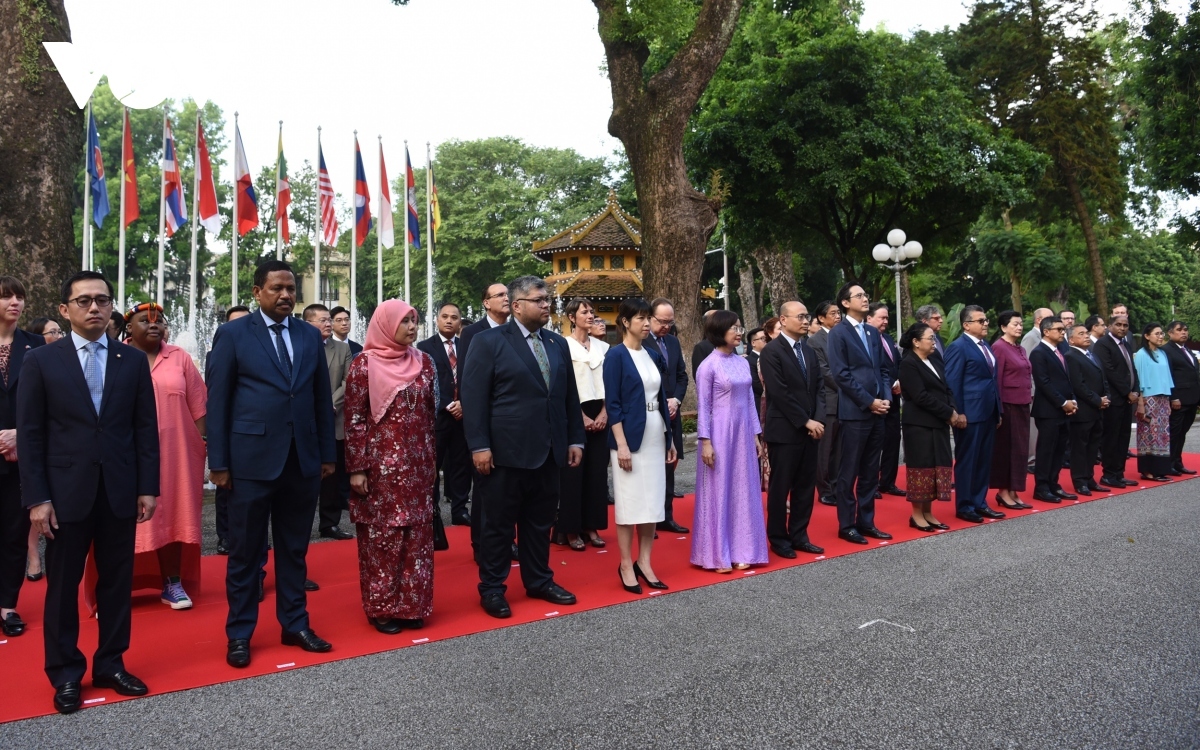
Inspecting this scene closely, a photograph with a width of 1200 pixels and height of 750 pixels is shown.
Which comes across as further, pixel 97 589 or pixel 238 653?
pixel 238 653

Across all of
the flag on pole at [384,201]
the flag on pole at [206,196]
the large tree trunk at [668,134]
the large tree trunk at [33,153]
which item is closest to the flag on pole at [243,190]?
the flag on pole at [206,196]

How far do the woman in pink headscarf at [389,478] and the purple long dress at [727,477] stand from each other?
2093 millimetres

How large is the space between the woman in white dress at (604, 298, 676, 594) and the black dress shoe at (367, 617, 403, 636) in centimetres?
149

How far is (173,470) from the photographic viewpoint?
18.8 ft

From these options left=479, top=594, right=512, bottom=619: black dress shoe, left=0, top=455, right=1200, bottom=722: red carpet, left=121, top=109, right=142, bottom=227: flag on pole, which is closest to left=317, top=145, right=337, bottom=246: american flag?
left=121, top=109, right=142, bottom=227: flag on pole

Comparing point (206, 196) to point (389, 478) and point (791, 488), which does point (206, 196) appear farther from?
point (389, 478)

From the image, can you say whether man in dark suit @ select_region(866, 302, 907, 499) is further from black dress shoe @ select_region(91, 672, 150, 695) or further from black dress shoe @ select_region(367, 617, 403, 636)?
black dress shoe @ select_region(91, 672, 150, 695)

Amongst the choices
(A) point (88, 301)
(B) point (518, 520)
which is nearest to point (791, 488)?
(B) point (518, 520)

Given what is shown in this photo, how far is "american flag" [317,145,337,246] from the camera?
24.0m

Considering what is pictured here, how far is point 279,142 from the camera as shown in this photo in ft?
80.8

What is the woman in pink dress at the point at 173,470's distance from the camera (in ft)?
18.7

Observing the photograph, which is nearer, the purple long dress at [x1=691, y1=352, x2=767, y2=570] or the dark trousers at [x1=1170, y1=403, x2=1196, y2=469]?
the purple long dress at [x1=691, y1=352, x2=767, y2=570]

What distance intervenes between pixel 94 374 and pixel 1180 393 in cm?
1133

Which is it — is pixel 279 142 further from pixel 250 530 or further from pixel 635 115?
pixel 250 530
